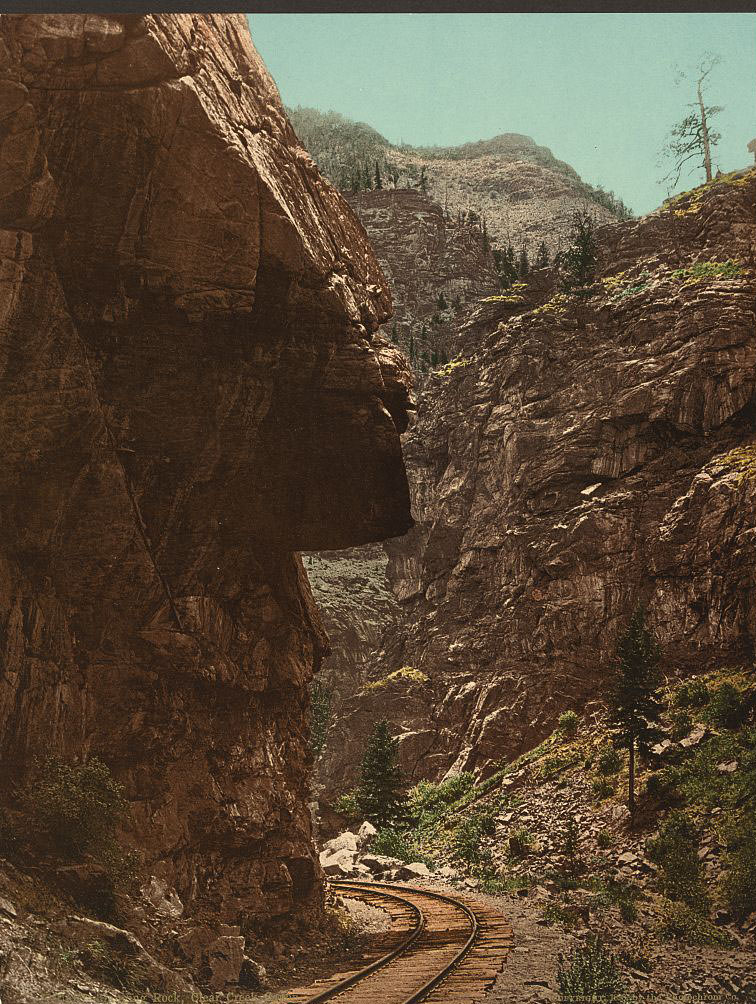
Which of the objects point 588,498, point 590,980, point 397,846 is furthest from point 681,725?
point 588,498

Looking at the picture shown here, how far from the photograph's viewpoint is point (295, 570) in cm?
2055

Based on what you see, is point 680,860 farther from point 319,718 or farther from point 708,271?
point 708,271

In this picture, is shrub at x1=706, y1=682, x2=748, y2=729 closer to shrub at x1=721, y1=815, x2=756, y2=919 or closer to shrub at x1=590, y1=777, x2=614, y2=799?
shrub at x1=590, y1=777, x2=614, y2=799

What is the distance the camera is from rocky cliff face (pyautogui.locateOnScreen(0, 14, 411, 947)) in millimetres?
13391

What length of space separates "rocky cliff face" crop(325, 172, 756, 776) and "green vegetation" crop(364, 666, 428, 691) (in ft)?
0.76

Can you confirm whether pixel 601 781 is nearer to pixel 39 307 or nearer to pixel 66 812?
pixel 66 812

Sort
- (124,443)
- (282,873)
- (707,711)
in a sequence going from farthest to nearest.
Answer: (707,711)
(282,873)
(124,443)

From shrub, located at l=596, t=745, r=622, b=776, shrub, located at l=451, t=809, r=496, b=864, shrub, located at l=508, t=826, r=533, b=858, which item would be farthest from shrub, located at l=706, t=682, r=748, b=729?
shrub, located at l=451, t=809, r=496, b=864

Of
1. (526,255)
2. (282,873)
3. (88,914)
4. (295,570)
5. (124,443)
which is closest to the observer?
(88,914)

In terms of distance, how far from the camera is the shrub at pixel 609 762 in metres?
27.5

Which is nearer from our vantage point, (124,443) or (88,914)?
(88,914)

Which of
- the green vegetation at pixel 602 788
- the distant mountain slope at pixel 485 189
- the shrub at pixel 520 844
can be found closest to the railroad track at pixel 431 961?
the shrub at pixel 520 844

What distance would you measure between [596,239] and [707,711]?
122 feet

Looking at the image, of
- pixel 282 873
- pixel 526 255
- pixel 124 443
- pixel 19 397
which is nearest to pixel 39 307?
pixel 19 397
